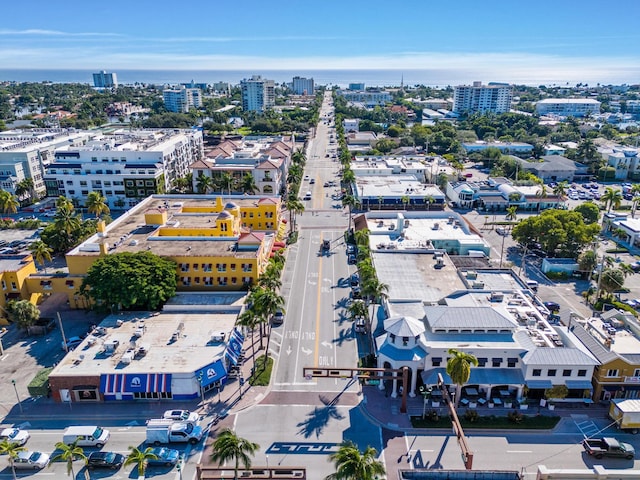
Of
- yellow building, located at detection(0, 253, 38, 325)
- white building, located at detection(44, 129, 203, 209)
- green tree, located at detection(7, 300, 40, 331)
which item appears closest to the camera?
green tree, located at detection(7, 300, 40, 331)

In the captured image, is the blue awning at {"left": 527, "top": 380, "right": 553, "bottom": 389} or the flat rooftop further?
the flat rooftop

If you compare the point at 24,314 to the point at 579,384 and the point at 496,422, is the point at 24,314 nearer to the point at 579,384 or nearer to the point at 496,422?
the point at 496,422

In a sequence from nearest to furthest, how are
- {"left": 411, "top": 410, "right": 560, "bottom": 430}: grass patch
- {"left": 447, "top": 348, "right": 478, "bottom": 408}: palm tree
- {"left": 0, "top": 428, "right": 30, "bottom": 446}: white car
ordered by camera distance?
{"left": 0, "top": 428, "right": 30, "bottom": 446}: white car
{"left": 447, "top": 348, "right": 478, "bottom": 408}: palm tree
{"left": 411, "top": 410, "right": 560, "bottom": 430}: grass patch

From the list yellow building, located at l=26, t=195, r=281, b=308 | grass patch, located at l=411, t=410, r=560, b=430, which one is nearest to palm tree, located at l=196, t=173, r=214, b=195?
yellow building, located at l=26, t=195, r=281, b=308

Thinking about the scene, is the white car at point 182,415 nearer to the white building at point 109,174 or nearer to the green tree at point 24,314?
the green tree at point 24,314

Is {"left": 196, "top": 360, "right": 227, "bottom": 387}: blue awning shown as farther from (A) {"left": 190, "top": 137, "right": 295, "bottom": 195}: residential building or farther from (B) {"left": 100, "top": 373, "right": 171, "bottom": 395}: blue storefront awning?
(A) {"left": 190, "top": 137, "right": 295, "bottom": 195}: residential building

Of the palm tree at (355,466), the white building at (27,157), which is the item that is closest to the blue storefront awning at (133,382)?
the palm tree at (355,466)
